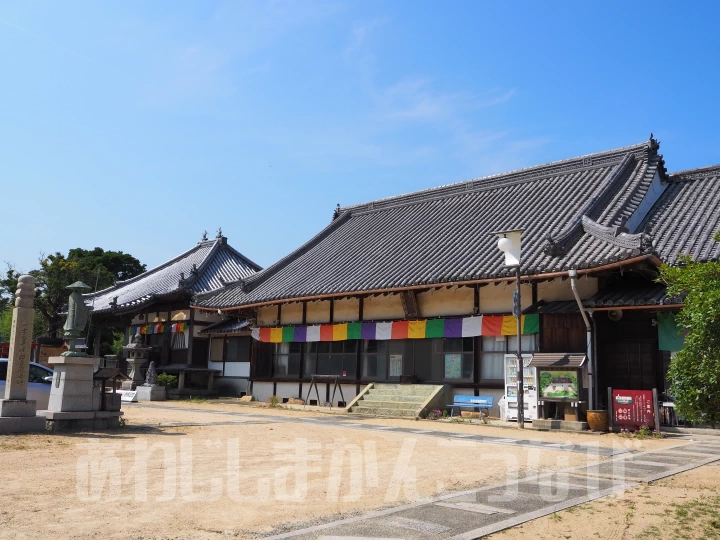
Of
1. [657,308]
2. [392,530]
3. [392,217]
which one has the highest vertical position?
[392,217]

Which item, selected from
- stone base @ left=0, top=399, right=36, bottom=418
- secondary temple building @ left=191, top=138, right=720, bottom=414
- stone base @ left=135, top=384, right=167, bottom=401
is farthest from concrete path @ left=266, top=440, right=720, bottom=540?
stone base @ left=135, top=384, right=167, bottom=401

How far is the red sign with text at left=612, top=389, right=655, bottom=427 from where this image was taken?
14.2 m

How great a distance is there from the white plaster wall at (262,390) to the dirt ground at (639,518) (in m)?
18.9

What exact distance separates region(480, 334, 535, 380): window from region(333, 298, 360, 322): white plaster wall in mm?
5294

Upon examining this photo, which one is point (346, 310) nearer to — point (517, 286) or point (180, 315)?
point (517, 286)

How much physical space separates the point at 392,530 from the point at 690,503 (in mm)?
3429

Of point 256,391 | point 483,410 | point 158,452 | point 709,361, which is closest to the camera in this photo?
point 709,361

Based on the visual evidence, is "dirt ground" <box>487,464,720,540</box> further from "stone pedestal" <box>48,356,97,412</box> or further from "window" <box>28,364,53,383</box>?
"window" <box>28,364,53,383</box>

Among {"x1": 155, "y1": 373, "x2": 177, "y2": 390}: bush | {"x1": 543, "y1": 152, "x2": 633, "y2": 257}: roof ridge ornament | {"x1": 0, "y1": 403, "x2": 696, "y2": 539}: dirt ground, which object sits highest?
{"x1": 543, "y1": 152, "x2": 633, "y2": 257}: roof ridge ornament

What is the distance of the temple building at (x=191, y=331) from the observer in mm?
28000

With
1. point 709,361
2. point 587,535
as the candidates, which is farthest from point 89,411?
point 709,361

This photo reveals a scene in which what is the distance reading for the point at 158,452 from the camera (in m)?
9.94

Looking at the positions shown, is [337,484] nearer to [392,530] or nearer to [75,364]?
[392,530]

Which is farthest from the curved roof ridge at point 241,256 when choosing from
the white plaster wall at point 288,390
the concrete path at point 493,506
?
the concrete path at point 493,506
